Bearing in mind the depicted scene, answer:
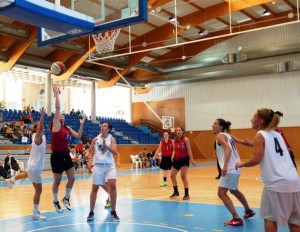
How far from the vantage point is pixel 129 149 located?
89.1 ft

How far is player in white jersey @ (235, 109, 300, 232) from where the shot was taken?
12.1ft

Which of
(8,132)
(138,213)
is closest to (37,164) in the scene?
(138,213)

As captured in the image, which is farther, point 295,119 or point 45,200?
point 295,119

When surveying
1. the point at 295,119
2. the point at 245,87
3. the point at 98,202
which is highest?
the point at 245,87

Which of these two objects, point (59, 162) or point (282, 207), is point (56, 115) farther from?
point (282, 207)

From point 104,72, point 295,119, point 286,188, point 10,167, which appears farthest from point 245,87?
point 286,188

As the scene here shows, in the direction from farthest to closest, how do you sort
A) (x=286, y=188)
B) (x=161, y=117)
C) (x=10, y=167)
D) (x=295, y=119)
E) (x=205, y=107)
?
(x=161, y=117)
(x=205, y=107)
(x=295, y=119)
(x=10, y=167)
(x=286, y=188)

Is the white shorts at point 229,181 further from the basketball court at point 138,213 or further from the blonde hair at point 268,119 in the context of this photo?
the blonde hair at point 268,119

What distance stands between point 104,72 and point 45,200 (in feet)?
62.1

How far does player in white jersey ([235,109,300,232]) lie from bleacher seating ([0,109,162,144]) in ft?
59.3

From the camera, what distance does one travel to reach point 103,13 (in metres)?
7.71

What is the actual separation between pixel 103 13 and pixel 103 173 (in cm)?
331

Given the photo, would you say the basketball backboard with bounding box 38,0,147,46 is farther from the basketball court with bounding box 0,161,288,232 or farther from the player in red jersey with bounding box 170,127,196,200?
the basketball court with bounding box 0,161,288,232

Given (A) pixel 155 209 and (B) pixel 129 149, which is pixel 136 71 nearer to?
(B) pixel 129 149
